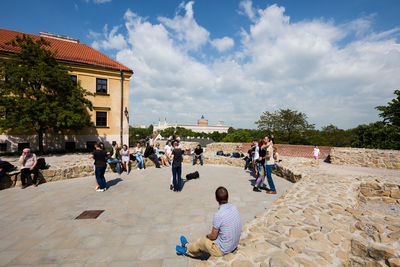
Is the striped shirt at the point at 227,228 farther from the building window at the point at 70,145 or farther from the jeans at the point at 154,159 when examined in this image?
the building window at the point at 70,145

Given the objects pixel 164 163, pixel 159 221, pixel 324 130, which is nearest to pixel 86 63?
pixel 164 163

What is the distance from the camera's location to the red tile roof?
18078 mm

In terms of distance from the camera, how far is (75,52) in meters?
20.2

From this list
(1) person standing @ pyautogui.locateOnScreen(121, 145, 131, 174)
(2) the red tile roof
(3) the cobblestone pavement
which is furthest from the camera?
(2) the red tile roof

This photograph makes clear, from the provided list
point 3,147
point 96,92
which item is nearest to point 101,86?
point 96,92

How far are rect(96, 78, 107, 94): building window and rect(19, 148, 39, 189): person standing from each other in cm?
1441

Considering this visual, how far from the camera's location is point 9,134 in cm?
1595

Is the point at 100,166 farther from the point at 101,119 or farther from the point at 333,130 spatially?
the point at 333,130

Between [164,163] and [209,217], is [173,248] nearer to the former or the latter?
[209,217]

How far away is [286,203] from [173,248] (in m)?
3.01

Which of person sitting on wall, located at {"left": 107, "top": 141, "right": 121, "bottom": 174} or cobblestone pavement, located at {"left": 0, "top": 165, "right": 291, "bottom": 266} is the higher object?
person sitting on wall, located at {"left": 107, "top": 141, "right": 121, "bottom": 174}

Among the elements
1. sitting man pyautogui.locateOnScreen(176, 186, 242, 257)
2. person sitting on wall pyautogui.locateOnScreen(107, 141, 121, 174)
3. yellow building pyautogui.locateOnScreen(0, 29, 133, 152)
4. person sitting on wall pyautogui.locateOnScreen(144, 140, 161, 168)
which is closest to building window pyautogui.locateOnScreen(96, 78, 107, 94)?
yellow building pyautogui.locateOnScreen(0, 29, 133, 152)

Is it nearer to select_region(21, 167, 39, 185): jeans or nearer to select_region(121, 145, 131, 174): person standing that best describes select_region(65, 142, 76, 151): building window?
select_region(121, 145, 131, 174): person standing

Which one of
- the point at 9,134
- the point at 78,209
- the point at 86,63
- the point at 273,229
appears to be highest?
the point at 86,63
